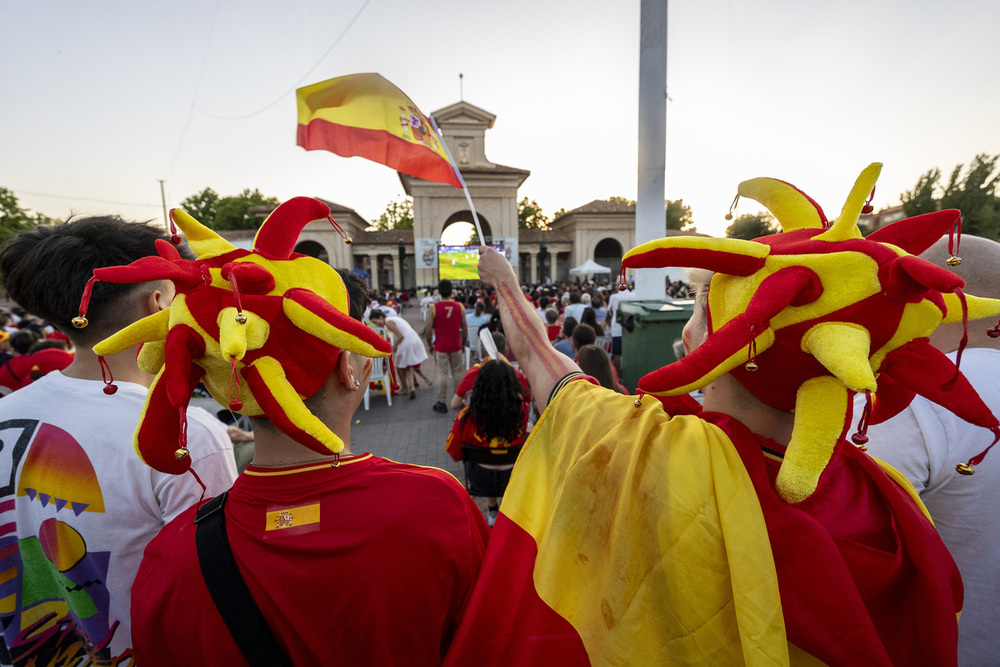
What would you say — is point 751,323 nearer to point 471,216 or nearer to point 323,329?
point 323,329

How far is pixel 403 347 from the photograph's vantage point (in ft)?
25.3

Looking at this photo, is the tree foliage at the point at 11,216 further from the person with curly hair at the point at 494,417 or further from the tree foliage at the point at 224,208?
the person with curly hair at the point at 494,417

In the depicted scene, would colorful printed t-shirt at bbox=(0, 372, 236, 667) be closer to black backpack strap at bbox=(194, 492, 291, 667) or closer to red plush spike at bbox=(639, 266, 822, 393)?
black backpack strap at bbox=(194, 492, 291, 667)

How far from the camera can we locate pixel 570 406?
53.0 inches

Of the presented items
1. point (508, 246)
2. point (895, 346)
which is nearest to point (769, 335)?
point (895, 346)

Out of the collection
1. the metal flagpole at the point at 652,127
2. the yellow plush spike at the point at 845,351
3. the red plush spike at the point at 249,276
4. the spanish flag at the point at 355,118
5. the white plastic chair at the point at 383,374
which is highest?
the metal flagpole at the point at 652,127

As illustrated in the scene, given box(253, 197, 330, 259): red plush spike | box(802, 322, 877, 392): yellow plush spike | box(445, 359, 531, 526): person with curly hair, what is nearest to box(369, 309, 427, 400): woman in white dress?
box(445, 359, 531, 526): person with curly hair

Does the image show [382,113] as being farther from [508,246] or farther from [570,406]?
[508,246]

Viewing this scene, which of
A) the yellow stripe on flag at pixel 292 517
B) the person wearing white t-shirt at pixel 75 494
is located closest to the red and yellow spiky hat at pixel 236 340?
the yellow stripe on flag at pixel 292 517

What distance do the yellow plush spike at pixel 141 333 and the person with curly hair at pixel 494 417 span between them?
2329 millimetres

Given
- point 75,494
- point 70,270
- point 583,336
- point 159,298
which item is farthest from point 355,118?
point 583,336

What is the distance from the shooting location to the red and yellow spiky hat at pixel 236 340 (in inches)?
37.9

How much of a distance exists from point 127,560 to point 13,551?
1.16 ft

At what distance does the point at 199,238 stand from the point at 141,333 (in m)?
0.34
